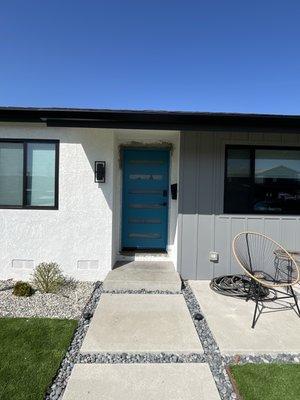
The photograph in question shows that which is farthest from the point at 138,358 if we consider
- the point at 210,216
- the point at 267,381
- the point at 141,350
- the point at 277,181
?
the point at 277,181

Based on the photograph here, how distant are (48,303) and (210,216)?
2.87 m

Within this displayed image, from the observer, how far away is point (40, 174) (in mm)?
5238

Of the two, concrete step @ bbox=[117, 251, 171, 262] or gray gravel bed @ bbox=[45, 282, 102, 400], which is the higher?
concrete step @ bbox=[117, 251, 171, 262]

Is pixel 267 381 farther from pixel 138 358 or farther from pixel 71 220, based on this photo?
pixel 71 220

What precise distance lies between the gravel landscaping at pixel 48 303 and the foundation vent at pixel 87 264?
1.24 feet

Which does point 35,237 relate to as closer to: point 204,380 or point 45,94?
point 204,380

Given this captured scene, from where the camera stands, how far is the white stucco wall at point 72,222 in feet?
17.0

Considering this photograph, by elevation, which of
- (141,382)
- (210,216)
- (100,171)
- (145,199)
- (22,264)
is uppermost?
(100,171)

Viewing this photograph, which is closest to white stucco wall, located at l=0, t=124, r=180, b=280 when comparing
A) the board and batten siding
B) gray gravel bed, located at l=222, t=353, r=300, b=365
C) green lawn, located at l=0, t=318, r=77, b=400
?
the board and batten siding

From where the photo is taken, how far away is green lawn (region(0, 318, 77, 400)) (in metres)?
2.39

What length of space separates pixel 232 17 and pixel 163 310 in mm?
7518

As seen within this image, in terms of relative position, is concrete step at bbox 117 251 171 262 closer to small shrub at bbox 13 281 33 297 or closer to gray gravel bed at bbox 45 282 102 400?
gray gravel bed at bbox 45 282 102 400

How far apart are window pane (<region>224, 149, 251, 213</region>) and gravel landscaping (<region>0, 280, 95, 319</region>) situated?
2.74m

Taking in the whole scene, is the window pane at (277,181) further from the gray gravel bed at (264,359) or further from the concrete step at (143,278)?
the gray gravel bed at (264,359)
